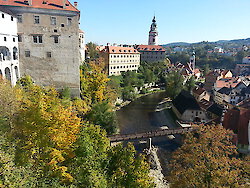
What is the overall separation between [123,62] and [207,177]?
50.9 m

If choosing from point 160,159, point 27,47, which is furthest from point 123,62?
point 160,159

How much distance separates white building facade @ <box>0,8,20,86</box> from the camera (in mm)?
20062

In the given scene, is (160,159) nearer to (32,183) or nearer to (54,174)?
→ (54,174)

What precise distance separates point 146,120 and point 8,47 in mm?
23492

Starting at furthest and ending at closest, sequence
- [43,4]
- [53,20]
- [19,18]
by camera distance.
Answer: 1. [53,20]
2. [43,4]
3. [19,18]

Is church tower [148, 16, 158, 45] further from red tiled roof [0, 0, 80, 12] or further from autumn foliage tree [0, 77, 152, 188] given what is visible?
autumn foliage tree [0, 77, 152, 188]

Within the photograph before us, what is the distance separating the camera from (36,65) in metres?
23.8

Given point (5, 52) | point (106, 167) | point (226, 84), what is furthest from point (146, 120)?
point (5, 52)

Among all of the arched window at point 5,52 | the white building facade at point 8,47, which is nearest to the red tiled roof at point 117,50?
the white building facade at point 8,47

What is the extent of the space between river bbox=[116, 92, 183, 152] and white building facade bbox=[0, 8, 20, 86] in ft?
55.0

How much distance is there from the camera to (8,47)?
827 inches

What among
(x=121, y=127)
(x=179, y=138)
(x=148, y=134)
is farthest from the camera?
(x=121, y=127)

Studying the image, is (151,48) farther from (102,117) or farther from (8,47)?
(8,47)

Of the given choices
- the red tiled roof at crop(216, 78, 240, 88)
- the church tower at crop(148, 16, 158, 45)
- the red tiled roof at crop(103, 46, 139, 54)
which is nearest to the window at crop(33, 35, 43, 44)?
the red tiled roof at crop(103, 46, 139, 54)
